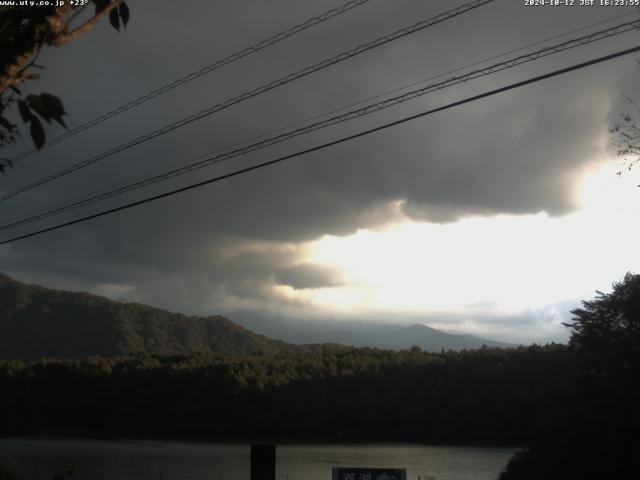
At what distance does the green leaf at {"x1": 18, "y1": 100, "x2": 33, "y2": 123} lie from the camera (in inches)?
176

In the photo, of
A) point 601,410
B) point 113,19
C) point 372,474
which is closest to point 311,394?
point 601,410

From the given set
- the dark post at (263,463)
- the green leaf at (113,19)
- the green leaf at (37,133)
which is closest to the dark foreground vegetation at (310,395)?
the dark post at (263,463)

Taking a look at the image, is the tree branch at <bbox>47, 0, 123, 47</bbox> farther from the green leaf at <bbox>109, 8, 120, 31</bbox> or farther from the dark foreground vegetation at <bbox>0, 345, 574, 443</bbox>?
the dark foreground vegetation at <bbox>0, 345, 574, 443</bbox>

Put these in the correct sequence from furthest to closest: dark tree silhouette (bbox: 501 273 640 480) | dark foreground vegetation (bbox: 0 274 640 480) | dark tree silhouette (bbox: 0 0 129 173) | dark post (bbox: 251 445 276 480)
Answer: dark foreground vegetation (bbox: 0 274 640 480)
dark tree silhouette (bbox: 501 273 640 480)
dark post (bbox: 251 445 276 480)
dark tree silhouette (bbox: 0 0 129 173)

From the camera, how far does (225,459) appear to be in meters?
76.0

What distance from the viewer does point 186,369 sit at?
11025 centimetres

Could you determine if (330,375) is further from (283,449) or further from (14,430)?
(14,430)

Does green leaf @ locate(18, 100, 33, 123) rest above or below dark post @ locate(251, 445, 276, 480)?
above

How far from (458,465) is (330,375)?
4245cm

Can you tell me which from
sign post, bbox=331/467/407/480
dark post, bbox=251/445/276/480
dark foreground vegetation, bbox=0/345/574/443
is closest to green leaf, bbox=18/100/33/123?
dark post, bbox=251/445/276/480

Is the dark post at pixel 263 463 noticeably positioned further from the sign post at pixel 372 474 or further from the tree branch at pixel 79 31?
the tree branch at pixel 79 31

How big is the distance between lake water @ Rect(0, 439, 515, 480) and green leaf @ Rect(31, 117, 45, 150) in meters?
55.5

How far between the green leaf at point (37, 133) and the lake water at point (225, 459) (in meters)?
55.5

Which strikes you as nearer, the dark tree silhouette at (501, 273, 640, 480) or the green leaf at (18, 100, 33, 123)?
the green leaf at (18, 100, 33, 123)
